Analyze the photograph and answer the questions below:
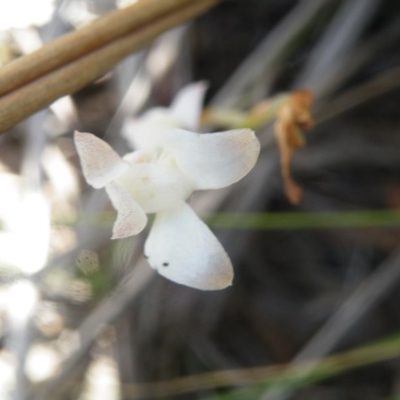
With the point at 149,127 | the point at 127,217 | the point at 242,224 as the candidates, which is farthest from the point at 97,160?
the point at 242,224

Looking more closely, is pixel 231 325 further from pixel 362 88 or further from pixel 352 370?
pixel 362 88

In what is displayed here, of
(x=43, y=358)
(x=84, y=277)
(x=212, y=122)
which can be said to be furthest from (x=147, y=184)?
(x=43, y=358)

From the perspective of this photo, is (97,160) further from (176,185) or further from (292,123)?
(292,123)

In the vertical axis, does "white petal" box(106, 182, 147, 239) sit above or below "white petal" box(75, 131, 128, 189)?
below

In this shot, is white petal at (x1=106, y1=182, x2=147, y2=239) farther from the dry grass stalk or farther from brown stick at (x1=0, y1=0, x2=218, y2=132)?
the dry grass stalk

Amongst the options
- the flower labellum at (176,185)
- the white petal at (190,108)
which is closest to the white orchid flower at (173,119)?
the white petal at (190,108)

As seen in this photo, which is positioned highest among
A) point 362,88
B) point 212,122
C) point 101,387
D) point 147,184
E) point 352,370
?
point 147,184

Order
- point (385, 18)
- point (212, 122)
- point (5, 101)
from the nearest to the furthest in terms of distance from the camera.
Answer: point (5, 101) → point (212, 122) → point (385, 18)

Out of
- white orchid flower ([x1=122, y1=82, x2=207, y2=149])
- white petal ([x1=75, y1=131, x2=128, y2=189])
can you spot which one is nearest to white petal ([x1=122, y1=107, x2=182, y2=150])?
white orchid flower ([x1=122, y1=82, x2=207, y2=149])
